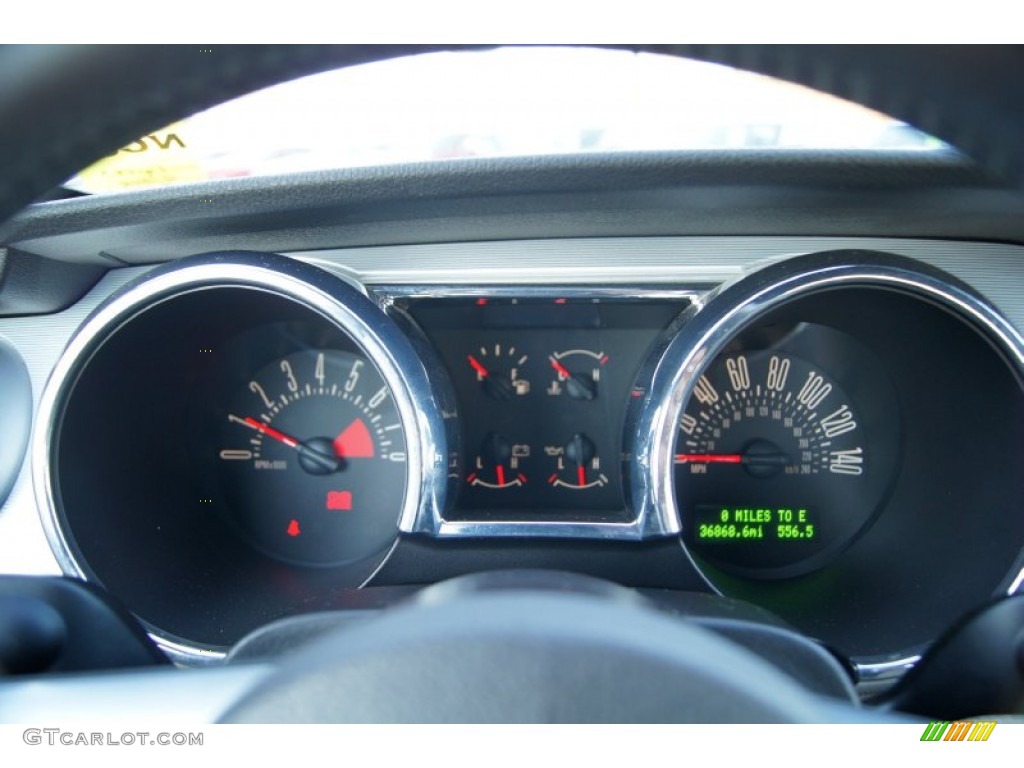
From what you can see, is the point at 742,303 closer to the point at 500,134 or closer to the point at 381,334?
the point at 500,134

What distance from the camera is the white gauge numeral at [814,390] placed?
7.00ft

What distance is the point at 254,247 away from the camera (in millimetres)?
1971

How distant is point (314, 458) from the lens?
2.09 metres

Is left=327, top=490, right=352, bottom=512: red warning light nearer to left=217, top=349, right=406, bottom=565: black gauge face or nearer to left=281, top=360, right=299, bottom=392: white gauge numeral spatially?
left=217, top=349, right=406, bottom=565: black gauge face

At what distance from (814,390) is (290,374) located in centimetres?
116

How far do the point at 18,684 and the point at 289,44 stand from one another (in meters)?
Result: 0.88

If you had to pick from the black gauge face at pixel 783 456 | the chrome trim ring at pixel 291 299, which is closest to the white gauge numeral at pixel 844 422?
the black gauge face at pixel 783 456

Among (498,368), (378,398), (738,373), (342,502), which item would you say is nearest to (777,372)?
(738,373)

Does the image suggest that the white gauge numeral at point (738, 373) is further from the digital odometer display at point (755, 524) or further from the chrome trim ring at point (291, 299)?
the chrome trim ring at point (291, 299)

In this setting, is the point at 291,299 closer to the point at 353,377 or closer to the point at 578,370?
the point at 353,377

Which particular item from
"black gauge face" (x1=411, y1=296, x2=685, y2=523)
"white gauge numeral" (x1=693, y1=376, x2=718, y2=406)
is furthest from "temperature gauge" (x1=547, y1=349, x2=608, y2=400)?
"white gauge numeral" (x1=693, y1=376, x2=718, y2=406)

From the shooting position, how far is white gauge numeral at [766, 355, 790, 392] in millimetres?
2119

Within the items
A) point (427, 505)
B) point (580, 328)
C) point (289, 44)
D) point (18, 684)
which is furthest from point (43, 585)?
point (289, 44)

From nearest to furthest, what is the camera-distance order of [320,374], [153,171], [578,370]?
[153,171] < [578,370] < [320,374]
